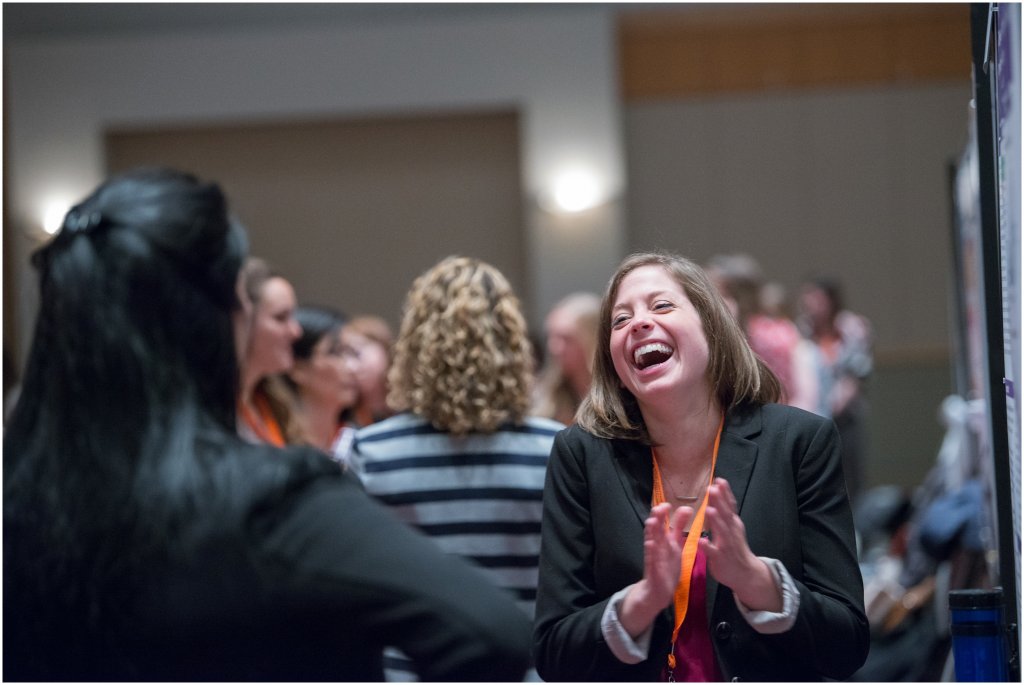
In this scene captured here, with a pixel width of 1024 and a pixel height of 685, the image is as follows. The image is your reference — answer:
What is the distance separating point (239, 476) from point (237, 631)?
16 cm

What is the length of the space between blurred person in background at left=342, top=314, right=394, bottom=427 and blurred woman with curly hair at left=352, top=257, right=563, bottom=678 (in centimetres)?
157

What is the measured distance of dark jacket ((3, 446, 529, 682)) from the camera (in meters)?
1.14

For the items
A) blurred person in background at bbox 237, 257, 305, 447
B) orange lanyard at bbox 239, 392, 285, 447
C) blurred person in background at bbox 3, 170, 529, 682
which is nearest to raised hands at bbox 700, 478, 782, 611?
blurred person in background at bbox 3, 170, 529, 682

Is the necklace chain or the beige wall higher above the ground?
the beige wall

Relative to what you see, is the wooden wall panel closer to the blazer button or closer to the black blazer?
the black blazer

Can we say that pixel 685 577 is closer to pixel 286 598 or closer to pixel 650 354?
pixel 650 354

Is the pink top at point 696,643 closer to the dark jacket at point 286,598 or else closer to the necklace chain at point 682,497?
the necklace chain at point 682,497

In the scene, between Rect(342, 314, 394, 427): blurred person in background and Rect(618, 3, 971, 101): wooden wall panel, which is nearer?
Rect(342, 314, 394, 427): blurred person in background

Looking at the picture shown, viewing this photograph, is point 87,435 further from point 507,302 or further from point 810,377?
point 810,377

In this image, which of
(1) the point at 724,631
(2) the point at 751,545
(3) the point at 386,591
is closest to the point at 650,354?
(2) the point at 751,545

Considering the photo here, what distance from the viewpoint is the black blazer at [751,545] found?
1811 mm

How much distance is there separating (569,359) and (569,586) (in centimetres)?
247

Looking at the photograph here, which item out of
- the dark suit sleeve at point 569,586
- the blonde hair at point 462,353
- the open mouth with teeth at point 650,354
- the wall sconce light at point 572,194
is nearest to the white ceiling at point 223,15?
the wall sconce light at point 572,194

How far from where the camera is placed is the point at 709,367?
2.02 m
